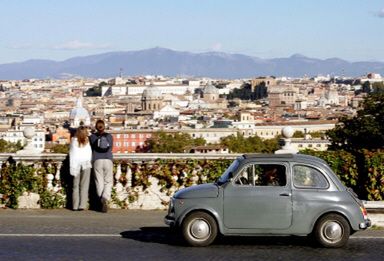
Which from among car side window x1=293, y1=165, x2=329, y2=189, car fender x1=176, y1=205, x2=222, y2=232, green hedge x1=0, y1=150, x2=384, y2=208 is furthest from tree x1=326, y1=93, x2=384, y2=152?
car fender x1=176, y1=205, x2=222, y2=232

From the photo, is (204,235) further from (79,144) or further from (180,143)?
(180,143)

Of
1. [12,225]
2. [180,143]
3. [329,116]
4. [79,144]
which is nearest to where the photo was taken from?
[12,225]

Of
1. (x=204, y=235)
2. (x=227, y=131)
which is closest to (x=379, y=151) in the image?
(x=204, y=235)

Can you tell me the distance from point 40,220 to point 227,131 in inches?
4855

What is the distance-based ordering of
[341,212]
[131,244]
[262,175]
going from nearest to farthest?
[341,212]
[262,175]
[131,244]

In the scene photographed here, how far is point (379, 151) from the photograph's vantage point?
1419cm

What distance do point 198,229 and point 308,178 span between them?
143 cm

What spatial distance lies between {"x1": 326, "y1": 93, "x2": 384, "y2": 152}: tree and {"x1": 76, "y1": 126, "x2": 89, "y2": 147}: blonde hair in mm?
34026

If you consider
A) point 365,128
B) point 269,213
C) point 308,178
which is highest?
point 365,128

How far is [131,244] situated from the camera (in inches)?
437

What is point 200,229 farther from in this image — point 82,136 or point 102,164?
point 82,136

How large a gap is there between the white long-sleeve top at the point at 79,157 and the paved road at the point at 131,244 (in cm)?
97

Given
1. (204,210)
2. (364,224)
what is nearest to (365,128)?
(364,224)

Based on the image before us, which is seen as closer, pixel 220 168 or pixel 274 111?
pixel 220 168
